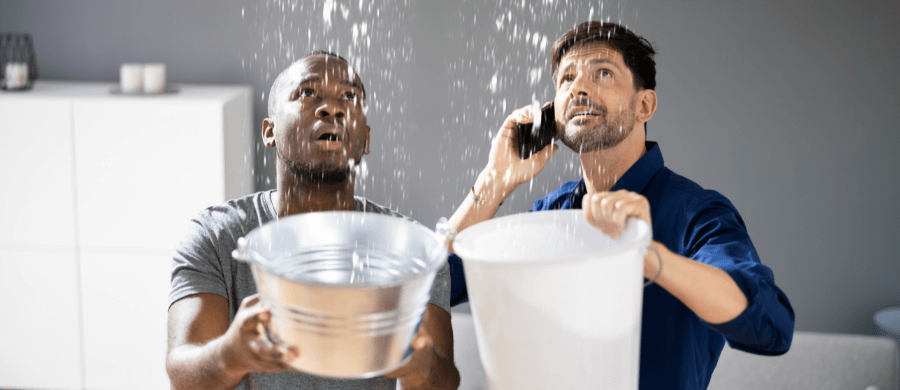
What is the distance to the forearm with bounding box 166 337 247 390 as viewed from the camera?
1.03m

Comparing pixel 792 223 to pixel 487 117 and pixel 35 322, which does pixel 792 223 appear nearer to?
pixel 487 117

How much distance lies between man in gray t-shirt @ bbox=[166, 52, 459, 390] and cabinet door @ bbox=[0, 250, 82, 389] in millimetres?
1609

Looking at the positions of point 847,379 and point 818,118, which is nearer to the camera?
point 847,379

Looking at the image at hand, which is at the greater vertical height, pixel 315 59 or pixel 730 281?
pixel 315 59

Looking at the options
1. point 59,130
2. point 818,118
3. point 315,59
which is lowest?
point 59,130

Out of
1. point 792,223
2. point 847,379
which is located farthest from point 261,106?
point 847,379

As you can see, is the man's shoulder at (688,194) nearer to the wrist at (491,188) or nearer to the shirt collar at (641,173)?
the shirt collar at (641,173)

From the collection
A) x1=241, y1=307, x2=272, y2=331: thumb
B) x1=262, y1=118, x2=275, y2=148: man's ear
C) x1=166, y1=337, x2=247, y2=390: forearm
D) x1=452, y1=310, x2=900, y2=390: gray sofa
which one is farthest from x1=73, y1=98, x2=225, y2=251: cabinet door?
x1=452, y1=310, x2=900, y2=390: gray sofa

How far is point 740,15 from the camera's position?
2570 mm

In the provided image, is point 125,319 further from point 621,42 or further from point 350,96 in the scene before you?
point 621,42

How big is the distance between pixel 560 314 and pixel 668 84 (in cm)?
185

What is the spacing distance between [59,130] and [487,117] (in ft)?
4.82

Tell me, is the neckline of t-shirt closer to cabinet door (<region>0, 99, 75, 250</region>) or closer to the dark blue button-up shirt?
the dark blue button-up shirt

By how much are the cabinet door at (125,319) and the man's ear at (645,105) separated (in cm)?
178
